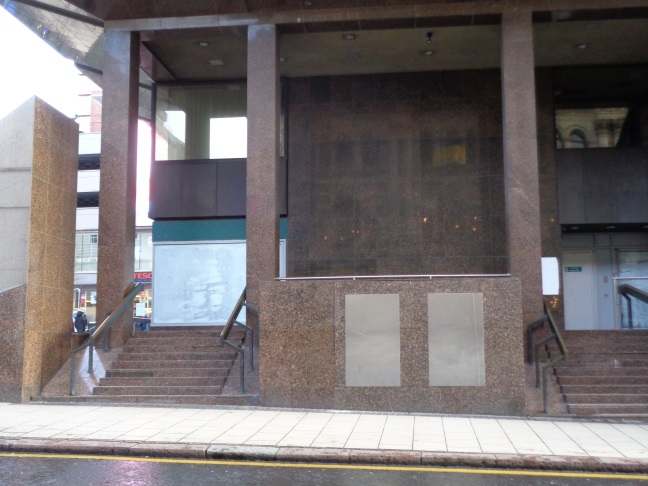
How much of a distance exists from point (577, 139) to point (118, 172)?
11.8m

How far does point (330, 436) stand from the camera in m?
9.16

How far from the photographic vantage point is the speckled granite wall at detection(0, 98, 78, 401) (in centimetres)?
1241

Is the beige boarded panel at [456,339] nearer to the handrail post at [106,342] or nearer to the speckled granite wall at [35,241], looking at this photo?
the handrail post at [106,342]

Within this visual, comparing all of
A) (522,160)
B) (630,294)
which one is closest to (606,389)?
(630,294)

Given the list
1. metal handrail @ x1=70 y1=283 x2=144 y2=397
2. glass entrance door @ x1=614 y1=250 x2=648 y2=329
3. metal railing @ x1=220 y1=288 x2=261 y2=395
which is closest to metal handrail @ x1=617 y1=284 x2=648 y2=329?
glass entrance door @ x1=614 y1=250 x2=648 y2=329

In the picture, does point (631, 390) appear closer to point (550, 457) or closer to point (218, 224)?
point (550, 457)

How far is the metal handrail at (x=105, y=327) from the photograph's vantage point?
40.7ft

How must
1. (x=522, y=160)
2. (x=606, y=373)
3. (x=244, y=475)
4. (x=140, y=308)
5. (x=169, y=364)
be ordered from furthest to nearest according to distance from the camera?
(x=140, y=308) < (x=522, y=160) < (x=169, y=364) < (x=606, y=373) < (x=244, y=475)

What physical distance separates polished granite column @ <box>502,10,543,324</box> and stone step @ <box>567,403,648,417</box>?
261cm

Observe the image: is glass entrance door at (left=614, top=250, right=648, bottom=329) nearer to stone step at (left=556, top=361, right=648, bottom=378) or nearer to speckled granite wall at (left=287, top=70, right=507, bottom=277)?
stone step at (left=556, top=361, right=648, bottom=378)

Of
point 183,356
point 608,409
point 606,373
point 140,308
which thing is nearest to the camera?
point 608,409

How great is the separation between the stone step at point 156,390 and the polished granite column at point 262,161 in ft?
8.14

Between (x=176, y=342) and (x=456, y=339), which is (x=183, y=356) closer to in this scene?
(x=176, y=342)

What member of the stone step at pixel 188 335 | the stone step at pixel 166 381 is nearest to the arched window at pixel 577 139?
the stone step at pixel 188 335
